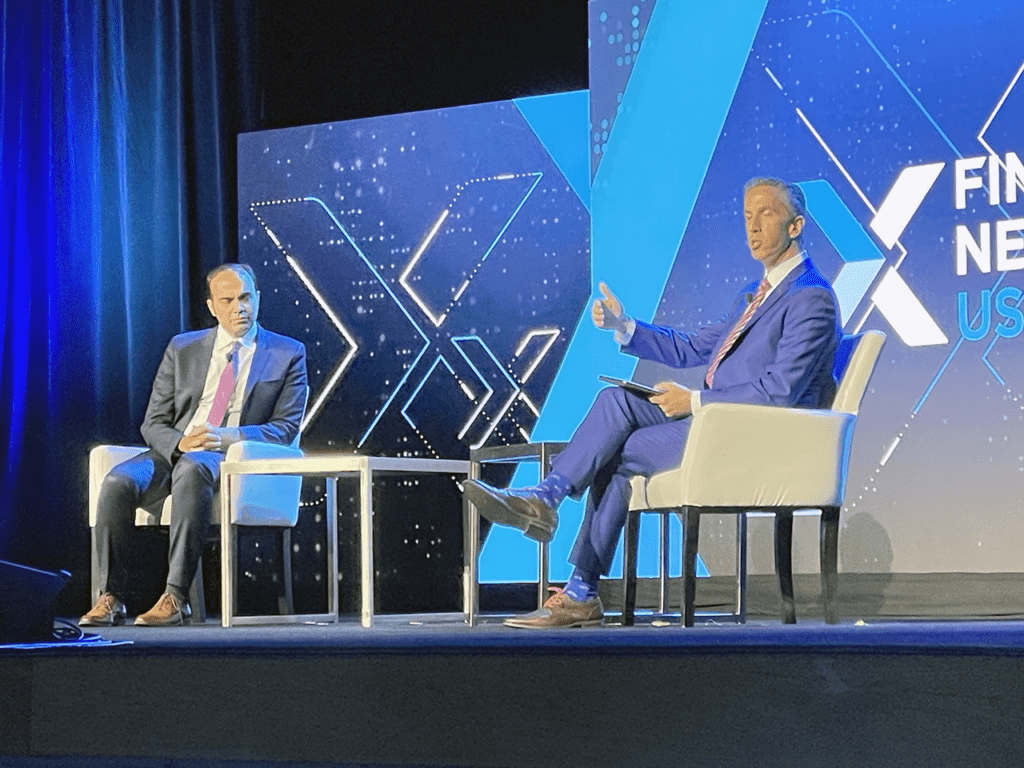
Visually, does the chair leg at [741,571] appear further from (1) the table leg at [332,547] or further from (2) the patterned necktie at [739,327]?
(1) the table leg at [332,547]

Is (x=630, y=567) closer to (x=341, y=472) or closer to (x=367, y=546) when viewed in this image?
(x=367, y=546)

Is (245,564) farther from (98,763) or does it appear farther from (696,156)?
(98,763)

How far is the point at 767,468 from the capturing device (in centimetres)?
340

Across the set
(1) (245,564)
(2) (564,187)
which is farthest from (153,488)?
(2) (564,187)

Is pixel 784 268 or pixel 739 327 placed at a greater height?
pixel 784 268

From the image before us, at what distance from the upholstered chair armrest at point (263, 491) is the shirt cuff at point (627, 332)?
3.81 feet

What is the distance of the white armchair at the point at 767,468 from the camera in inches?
132

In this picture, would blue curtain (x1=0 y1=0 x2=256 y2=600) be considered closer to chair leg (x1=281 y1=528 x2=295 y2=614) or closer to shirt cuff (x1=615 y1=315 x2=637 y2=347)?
chair leg (x1=281 y1=528 x2=295 y2=614)

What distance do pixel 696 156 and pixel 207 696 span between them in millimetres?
3218

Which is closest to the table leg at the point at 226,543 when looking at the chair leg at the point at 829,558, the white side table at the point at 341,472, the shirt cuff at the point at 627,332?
the white side table at the point at 341,472

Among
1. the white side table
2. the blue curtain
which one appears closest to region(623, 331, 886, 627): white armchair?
the white side table

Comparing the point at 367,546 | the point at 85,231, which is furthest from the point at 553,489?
the point at 85,231

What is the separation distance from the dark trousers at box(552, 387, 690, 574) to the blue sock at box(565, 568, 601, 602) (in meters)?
0.02

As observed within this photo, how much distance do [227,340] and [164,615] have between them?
106 cm
